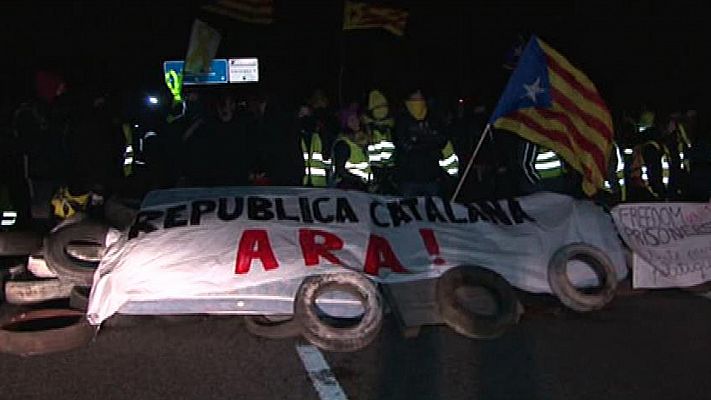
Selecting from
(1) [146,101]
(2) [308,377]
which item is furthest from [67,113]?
(2) [308,377]

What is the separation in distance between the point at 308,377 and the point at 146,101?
26.1ft

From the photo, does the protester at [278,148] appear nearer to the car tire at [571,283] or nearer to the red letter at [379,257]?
the red letter at [379,257]

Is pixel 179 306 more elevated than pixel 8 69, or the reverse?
pixel 179 306

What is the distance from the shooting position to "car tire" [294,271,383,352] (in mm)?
6453

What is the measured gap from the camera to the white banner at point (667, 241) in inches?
310

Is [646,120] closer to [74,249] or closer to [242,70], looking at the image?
[74,249]

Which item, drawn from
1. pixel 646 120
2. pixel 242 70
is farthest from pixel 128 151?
pixel 242 70

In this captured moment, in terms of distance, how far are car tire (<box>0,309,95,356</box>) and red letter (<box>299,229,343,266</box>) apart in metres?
1.69

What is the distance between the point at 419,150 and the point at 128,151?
137 inches

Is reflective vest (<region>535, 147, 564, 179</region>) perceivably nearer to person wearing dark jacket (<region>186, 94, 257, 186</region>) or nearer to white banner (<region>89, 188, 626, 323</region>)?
white banner (<region>89, 188, 626, 323</region>)

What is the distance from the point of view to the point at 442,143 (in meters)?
10.3

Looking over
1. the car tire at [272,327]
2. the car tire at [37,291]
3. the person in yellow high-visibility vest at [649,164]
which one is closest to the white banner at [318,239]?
the car tire at [272,327]

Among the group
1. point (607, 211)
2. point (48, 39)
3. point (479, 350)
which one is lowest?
point (48, 39)

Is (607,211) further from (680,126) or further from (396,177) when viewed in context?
(680,126)
